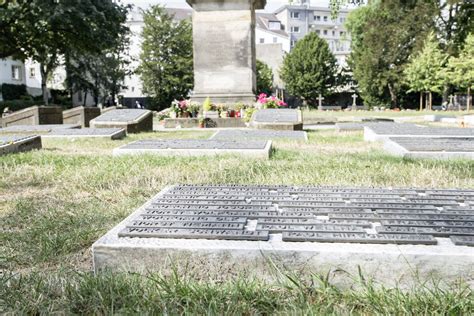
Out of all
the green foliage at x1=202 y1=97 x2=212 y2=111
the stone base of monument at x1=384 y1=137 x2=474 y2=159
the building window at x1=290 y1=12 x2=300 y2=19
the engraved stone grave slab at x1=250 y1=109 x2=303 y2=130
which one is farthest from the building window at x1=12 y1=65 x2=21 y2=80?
the building window at x1=290 y1=12 x2=300 y2=19

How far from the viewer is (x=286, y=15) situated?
9719 centimetres

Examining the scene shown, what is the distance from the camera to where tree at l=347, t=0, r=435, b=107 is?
53.3 metres

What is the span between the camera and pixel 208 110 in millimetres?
16375

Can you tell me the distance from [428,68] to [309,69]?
17.8 metres

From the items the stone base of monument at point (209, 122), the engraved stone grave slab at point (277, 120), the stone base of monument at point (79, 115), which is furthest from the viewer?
the stone base of monument at point (79, 115)

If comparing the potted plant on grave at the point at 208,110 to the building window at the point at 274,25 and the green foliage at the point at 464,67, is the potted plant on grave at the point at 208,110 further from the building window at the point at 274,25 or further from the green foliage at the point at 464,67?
the building window at the point at 274,25

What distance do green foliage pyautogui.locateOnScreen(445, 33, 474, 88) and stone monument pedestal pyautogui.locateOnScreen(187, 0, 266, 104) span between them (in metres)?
24.7

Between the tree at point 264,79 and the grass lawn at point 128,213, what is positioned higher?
the tree at point 264,79

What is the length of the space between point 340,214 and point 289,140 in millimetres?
6749

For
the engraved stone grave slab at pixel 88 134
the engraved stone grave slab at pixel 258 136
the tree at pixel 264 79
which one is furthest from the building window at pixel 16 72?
the engraved stone grave slab at pixel 258 136

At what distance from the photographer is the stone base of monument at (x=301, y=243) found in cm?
244

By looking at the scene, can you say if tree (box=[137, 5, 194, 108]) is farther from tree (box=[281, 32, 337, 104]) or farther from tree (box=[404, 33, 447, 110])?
tree (box=[404, 33, 447, 110])

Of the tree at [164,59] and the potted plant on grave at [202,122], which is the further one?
the tree at [164,59]

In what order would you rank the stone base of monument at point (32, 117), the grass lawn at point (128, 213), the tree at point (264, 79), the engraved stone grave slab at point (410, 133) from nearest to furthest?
the grass lawn at point (128, 213), the engraved stone grave slab at point (410, 133), the stone base of monument at point (32, 117), the tree at point (264, 79)
